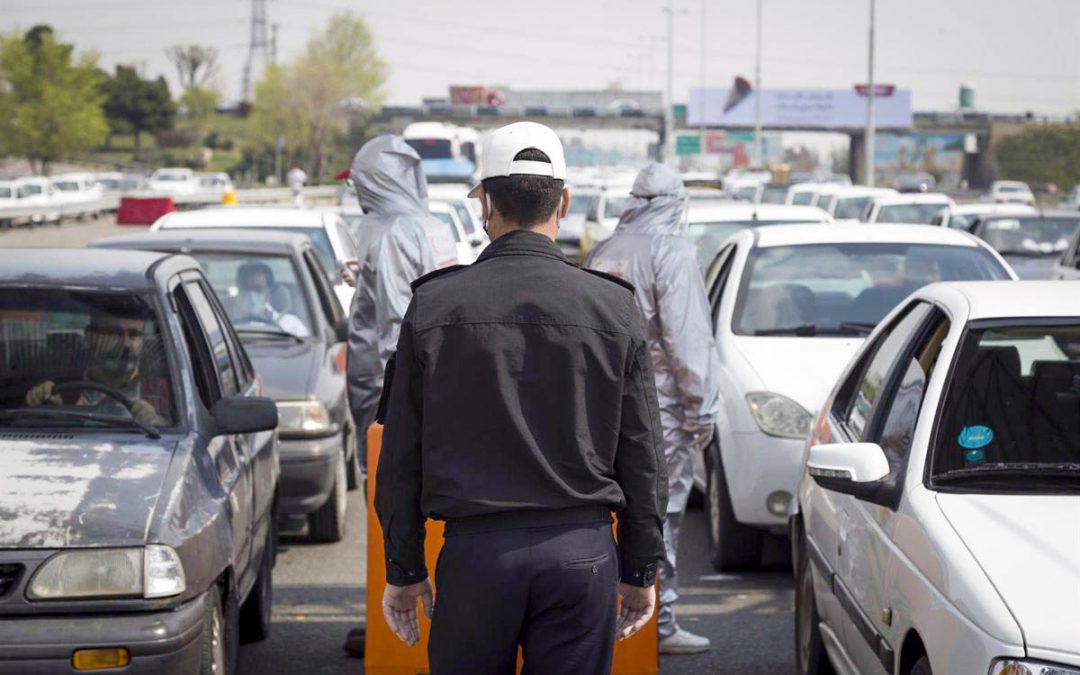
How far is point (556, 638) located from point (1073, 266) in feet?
41.5

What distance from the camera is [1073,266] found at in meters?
14.8

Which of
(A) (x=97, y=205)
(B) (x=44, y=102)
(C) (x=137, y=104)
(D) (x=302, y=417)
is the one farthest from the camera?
(C) (x=137, y=104)

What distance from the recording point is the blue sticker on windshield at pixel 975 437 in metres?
4.55

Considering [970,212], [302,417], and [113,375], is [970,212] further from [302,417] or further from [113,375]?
[113,375]

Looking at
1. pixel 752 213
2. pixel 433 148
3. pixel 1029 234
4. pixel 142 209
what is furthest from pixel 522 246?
pixel 433 148

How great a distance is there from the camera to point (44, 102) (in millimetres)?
83125

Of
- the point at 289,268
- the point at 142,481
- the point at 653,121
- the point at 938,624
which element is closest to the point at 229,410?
the point at 142,481

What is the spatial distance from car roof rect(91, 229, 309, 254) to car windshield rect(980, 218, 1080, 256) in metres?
11.4

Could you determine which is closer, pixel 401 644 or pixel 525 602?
pixel 525 602

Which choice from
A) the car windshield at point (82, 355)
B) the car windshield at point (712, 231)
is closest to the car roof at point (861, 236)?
the car windshield at point (82, 355)

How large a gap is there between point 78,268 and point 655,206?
7.35ft

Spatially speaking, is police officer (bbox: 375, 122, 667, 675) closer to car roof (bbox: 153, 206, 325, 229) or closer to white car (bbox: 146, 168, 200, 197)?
car roof (bbox: 153, 206, 325, 229)

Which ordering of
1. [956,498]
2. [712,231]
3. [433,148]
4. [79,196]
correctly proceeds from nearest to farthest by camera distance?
[956,498], [712,231], [433,148], [79,196]

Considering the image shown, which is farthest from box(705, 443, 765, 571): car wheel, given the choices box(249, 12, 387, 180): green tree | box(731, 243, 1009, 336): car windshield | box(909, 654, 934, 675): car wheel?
box(249, 12, 387, 180): green tree
